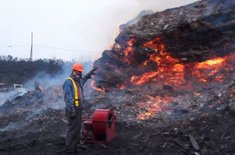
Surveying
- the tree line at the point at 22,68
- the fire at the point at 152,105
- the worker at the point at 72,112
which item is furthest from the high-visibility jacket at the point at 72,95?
the tree line at the point at 22,68

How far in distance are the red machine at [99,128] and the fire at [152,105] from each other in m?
2.28

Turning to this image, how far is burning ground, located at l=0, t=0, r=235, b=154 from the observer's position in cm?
933

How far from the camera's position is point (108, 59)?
16.6m

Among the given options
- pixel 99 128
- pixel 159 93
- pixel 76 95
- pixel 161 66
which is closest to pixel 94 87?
pixel 161 66

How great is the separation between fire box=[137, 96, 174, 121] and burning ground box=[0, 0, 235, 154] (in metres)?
0.03

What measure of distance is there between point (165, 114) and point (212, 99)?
1.56 meters

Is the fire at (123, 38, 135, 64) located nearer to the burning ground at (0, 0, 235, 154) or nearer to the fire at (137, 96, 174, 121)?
the burning ground at (0, 0, 235, 154)

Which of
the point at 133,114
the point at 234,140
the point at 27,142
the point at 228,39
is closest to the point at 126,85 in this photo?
the point at 133,114

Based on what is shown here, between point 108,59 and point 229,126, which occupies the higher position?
point 108,59

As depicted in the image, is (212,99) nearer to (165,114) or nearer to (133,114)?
(165,114)

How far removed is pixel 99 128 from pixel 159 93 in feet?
16.2

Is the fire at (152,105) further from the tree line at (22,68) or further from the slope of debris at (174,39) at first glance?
the tree line at (22,68)

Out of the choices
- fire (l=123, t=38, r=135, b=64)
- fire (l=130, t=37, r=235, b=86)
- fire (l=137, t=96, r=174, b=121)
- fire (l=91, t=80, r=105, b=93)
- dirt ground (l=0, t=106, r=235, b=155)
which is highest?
fire (l=123, t=38, r=135, b=64)

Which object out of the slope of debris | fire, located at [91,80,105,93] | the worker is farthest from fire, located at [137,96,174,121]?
the worker
